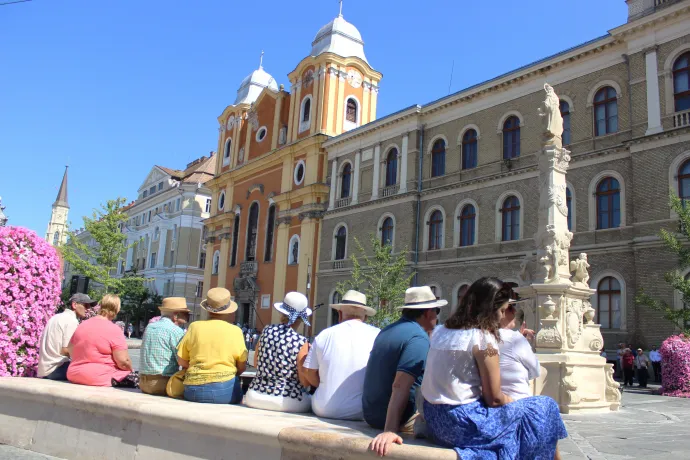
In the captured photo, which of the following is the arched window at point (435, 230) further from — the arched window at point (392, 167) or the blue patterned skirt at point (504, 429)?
the blue patterned skirt at point (504, 429)

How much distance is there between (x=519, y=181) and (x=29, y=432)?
70.3 feet

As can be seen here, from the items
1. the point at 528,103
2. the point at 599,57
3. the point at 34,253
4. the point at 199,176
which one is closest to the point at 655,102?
the point at 599,57

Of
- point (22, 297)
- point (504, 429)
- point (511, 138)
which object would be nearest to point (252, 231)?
point (511, 138)

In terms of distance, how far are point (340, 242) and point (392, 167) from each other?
5.35 meters

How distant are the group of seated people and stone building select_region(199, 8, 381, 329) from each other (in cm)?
2713

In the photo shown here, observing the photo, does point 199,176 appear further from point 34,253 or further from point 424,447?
point 424,447

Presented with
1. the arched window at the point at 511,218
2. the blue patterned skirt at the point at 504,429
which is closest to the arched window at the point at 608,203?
the arched window at the point at 511,218

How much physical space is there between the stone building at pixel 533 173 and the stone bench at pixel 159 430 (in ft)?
57.8

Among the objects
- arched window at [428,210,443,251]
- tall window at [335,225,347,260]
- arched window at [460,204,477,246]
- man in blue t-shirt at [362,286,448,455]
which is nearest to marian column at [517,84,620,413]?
man in blue t-shirt at [362,286,448,455]

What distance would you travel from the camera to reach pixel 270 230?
39.1m

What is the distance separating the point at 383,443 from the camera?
362cm

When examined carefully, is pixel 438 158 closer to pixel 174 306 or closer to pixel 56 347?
pixel 174 306

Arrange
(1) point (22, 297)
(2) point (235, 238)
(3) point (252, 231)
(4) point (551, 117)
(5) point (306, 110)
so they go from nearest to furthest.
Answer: (1) point (22, 297)
(4) point (551, 117)
(5) point (306, 110)
(3) point (252, 231)
(2) point (235, 238)

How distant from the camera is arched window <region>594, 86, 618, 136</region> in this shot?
21656 mm
